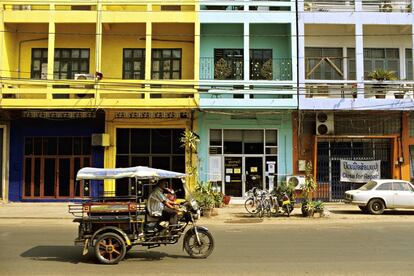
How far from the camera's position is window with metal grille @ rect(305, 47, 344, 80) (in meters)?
24.4

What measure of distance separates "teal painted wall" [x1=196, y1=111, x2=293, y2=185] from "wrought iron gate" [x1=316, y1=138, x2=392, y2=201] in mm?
1581

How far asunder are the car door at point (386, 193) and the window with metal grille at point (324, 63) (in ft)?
22.9

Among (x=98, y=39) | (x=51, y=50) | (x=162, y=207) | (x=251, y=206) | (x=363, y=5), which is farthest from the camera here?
(x=363, y=5)

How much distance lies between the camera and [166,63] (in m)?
25.0

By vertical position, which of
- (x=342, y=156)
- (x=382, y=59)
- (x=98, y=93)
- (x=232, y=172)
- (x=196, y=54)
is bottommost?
(x=232, y=172)

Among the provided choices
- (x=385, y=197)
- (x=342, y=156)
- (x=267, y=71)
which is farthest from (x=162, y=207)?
(x=342, y=156)

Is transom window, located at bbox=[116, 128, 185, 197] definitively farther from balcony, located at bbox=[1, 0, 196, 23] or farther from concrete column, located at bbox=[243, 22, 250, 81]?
balcony, located at bbox=[1, 0, 196, 23]

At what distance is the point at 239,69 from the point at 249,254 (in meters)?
15.4

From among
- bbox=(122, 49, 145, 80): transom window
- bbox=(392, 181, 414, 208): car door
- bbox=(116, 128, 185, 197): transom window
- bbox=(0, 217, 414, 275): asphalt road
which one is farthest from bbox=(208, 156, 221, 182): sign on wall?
bbox=(0, 217, 414, 275): asphalt road

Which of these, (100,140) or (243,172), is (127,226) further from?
(243,172)

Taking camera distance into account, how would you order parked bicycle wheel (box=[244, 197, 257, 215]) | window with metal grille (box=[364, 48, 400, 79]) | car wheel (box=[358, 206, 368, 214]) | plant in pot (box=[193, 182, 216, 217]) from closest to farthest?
plant in pot (box=[193, 182, 216, 217]), parked bicycle wheel (box=[244, 197, 257, 215]), car wheel (box=[358, 206, 368, 214]), window with metal grille (box=[364, 48, 400, 79])

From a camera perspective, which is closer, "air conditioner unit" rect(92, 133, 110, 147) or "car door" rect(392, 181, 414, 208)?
"car door" rect(392, 181, 414, 208)

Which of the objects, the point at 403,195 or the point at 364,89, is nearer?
the point at 403,195

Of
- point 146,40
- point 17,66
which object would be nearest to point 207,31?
point 146,40
